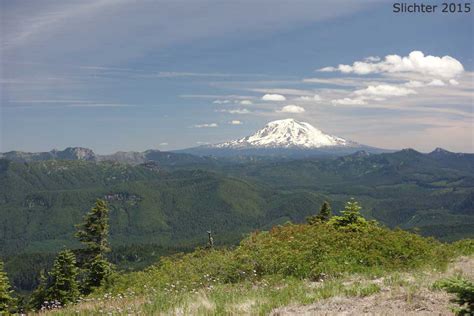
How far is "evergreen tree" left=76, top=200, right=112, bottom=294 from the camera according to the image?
125 feet

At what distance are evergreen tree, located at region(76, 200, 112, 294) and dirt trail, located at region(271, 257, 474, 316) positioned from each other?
33264 millimetres

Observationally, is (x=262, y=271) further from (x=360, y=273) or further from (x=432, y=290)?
(x=432, y=290)

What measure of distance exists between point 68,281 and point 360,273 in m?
34.3

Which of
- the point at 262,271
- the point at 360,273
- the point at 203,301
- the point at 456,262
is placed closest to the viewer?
the point at 203,301

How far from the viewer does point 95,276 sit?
126 feet

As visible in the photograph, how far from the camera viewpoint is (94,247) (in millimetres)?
39188

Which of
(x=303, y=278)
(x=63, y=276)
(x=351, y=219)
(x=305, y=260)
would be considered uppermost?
(x=351, y=219)

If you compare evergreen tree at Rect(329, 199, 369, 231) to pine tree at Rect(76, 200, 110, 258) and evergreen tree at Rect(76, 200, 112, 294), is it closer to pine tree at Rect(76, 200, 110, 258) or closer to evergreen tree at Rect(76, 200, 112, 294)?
evergreen tree at Rect(76, 200, 112, 294)

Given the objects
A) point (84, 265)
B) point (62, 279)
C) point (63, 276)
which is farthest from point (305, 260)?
point (63, 276)

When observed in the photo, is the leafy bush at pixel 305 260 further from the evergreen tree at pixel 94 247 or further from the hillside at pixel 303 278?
the evergreen tree at pixel 94 247

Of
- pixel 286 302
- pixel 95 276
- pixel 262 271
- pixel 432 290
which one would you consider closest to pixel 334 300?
pixel 286 302

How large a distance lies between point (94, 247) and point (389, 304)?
1425 inches

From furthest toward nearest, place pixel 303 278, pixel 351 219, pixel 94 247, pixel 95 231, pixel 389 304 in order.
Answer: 1. pixel 95 231
2. pixel 94 247
3. pixel 351 219
4. pixel 303 278
5. pixel 389 304

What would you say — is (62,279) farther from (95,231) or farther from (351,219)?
(351,219)
